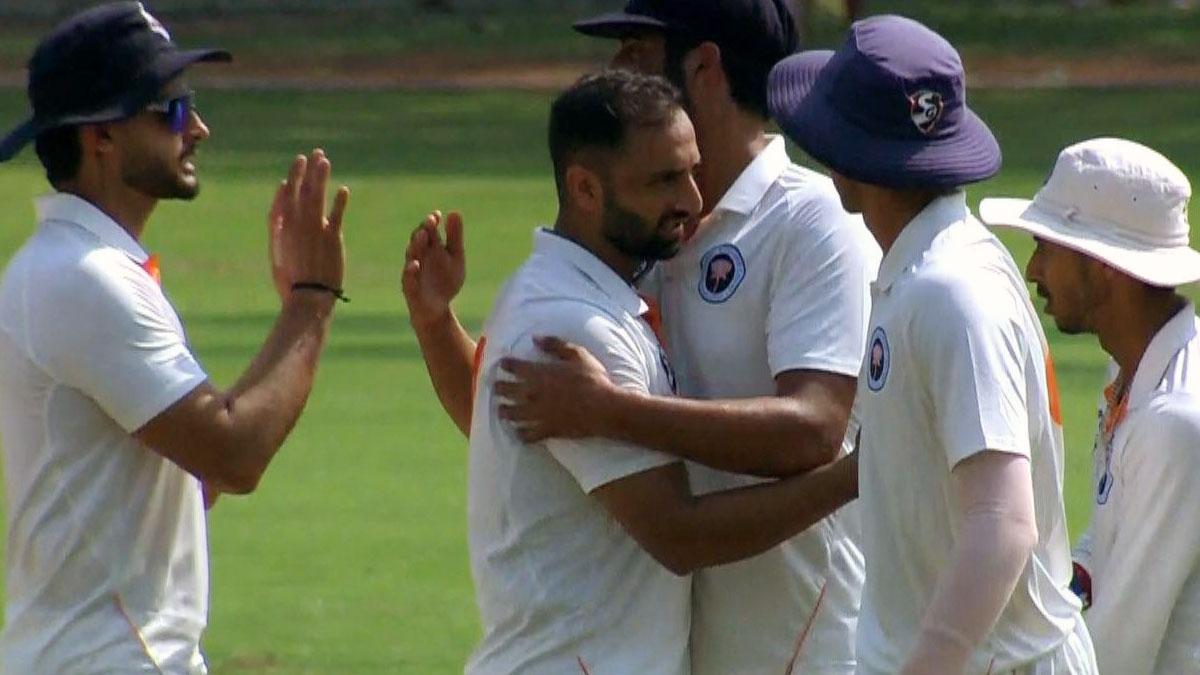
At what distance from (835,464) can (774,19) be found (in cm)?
92

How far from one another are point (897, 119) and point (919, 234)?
200 millimetres

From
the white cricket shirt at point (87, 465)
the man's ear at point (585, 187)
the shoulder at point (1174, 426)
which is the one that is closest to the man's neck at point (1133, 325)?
the shoulder at point (1174, 426)

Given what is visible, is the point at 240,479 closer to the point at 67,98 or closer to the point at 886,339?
the point at 67,98

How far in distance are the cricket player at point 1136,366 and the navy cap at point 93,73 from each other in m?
1.66

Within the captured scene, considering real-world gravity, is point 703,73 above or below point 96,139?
above

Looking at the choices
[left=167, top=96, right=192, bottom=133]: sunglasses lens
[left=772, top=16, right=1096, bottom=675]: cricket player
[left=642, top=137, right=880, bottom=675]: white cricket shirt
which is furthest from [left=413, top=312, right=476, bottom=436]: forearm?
[left=772, top=16, right=1096, bottom=675]: cricket player

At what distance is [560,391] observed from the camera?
459 cm

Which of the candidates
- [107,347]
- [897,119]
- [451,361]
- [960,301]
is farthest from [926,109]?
[107,347]

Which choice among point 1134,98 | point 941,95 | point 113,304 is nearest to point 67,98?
point 113,304

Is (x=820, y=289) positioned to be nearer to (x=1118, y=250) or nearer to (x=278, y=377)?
(x=1118, y=250)

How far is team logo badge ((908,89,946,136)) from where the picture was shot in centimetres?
434

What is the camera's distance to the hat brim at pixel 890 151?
14.1 ft

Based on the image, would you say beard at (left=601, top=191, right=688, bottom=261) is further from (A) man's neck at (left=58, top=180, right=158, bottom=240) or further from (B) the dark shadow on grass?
(B) the dark shadow on grass

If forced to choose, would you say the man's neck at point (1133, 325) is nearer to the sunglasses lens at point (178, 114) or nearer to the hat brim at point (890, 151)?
the hat brim at point (890, 151)
